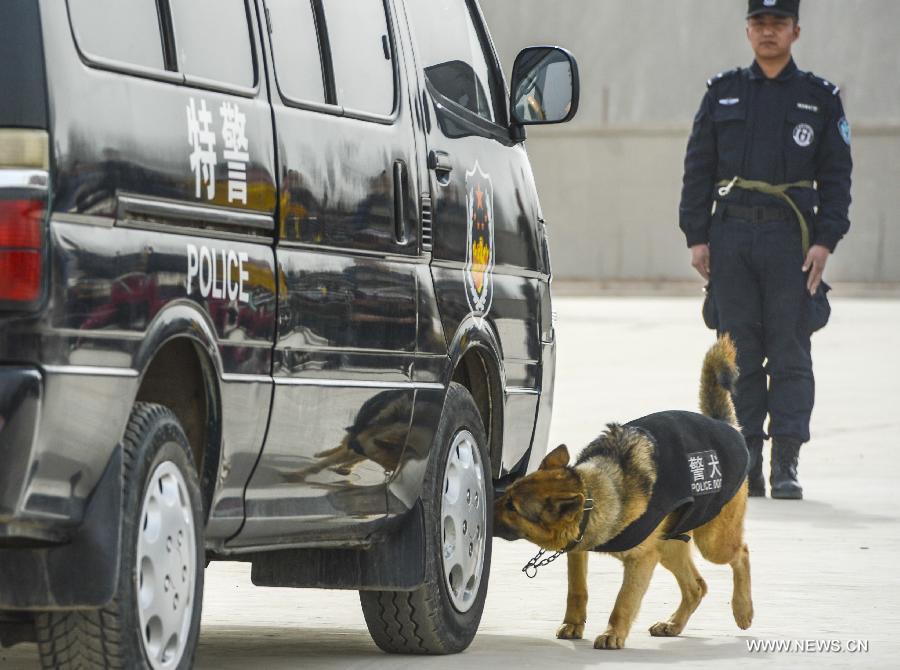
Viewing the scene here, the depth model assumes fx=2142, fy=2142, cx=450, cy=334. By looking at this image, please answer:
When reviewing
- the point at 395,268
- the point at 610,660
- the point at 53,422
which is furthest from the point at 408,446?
the point at 53,422

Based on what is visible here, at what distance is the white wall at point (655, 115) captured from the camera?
45688 millimetres

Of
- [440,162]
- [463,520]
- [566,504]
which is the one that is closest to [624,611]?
[566,504]

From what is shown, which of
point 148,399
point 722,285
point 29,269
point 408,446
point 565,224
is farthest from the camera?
point 565,224

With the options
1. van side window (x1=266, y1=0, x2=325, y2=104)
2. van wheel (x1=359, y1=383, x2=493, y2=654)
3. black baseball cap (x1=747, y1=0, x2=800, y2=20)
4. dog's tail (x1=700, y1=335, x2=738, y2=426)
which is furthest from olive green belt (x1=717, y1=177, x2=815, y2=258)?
van side window (x1=266, y1=0, x2=325, y2=104)

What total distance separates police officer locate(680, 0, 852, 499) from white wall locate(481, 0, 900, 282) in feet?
114

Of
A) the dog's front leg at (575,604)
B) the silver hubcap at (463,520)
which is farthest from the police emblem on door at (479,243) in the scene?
the dog's front leg at (575,604)

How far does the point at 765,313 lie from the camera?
1105 cm

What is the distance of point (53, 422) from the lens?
407 centimetres

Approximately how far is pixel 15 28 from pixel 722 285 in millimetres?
7296

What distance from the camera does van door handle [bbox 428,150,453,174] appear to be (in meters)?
6.24

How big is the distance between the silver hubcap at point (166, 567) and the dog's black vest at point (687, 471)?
2.03m

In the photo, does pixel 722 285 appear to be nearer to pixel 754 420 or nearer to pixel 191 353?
pixel 754 420

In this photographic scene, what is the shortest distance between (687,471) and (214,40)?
231cm

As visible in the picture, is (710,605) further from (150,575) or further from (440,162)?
(150,575)
